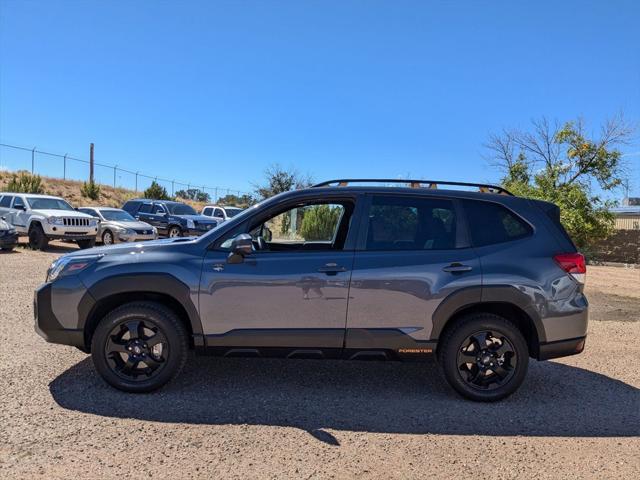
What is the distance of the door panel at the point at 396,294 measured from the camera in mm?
4270

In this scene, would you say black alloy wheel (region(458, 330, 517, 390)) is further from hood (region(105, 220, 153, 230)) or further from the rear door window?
hood (region(105, 220, 153, 230))

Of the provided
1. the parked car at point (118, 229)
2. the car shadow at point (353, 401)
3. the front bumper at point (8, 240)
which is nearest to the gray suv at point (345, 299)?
the car shadow at point (353, 401)

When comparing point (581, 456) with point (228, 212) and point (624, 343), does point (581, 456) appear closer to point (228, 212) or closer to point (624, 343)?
point (624, 343)

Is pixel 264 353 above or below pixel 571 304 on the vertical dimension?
below

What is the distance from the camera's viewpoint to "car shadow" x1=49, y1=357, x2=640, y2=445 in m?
3.95

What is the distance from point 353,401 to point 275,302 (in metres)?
1.09

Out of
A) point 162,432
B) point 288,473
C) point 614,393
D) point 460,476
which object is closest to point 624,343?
point 614,393

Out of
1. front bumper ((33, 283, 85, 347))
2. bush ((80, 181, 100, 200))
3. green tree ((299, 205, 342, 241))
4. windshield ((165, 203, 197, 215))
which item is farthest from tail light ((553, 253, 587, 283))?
bush ((80, 181, 100, 200))

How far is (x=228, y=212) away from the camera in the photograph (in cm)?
2483

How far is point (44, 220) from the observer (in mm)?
16203

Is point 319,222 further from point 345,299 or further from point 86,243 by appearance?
point 86,243

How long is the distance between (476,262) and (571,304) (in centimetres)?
91

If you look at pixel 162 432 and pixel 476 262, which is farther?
pixel 476 262

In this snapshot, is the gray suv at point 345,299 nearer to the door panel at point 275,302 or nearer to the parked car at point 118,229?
the door panel at point 275,302
